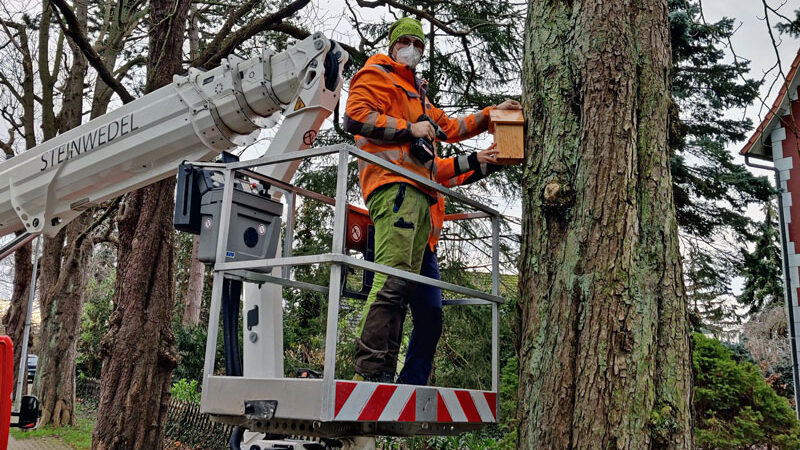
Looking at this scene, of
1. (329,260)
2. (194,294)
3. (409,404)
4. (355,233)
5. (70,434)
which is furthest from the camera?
(194,294)

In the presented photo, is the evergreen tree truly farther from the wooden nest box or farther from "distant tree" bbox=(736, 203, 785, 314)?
the wooden nest box

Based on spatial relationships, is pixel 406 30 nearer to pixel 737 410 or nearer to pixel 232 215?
pixel 232 215

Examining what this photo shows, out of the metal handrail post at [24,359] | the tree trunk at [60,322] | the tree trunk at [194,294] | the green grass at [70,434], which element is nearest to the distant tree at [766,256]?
the metal handrail post at [24,359]

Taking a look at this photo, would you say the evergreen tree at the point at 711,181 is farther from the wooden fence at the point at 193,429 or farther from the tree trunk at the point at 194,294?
the tree trunk at the point at 194,294

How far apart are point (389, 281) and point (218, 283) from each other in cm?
85

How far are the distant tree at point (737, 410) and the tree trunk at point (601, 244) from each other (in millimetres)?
5429

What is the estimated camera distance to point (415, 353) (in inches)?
156

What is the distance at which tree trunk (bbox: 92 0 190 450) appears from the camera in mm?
6707

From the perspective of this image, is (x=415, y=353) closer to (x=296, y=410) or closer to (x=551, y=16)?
(x=296, y=410)

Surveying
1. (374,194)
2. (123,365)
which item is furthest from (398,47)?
(123,365)

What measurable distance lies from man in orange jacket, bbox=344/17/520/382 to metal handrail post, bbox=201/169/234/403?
705 millimetres

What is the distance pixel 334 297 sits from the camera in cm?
291

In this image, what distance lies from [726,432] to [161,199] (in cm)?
666

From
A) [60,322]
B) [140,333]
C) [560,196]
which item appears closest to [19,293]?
[60,322]
